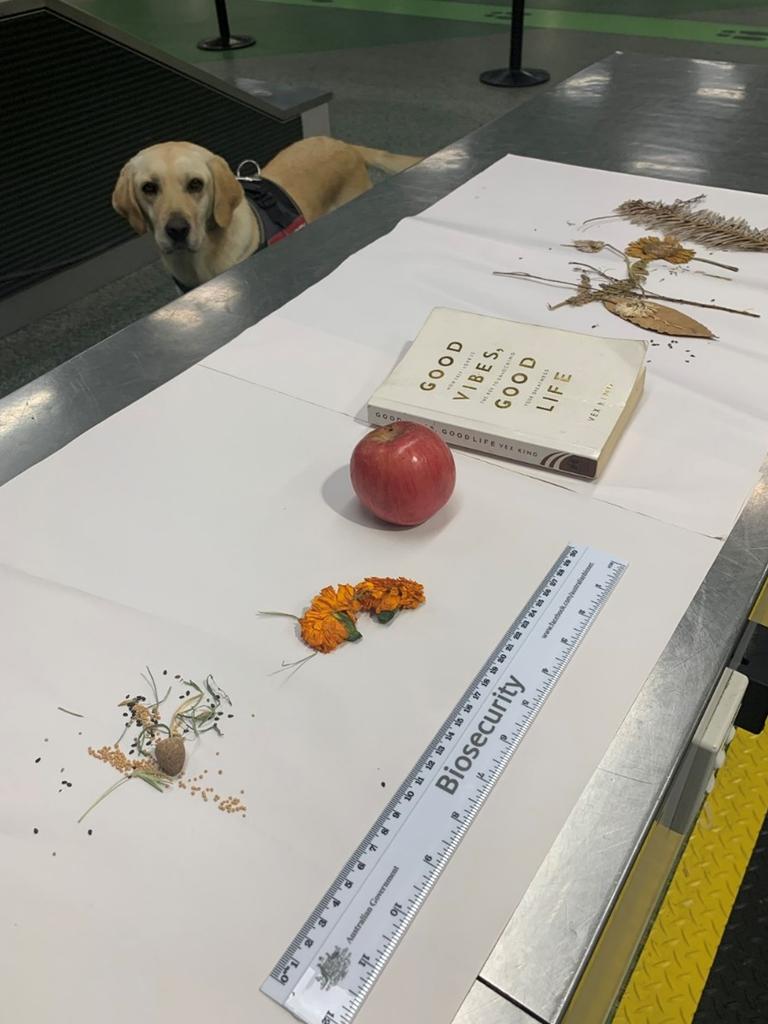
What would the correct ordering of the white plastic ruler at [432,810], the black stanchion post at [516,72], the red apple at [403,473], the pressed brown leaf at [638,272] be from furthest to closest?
the black stanchion post at [516,72], the pressed brown leaf at [638,272], the red apple at [403,473], the white plastic ruler at [432,810]

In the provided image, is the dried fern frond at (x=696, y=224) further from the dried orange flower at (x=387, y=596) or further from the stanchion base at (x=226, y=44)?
the stanchion base at (x=226, y=44)

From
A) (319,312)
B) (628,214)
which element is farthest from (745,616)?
(628,214)

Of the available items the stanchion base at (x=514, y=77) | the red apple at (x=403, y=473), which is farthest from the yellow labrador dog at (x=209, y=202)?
the stanchion base at (x=514, y=77)

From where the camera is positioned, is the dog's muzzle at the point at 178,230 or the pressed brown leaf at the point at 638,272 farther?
the dog's muzzle at the point at 178,230

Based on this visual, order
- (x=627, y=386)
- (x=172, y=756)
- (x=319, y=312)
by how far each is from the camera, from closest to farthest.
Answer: (x=172, y=756), (x=627, y=386), (x=319, y=312)

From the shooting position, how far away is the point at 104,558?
74cm

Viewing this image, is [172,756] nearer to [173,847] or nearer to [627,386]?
[173,847]

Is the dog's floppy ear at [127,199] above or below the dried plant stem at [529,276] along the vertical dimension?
below

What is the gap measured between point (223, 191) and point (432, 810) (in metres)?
1.35

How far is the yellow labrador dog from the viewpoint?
1.55 metres

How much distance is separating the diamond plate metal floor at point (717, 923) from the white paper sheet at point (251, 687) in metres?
0.55

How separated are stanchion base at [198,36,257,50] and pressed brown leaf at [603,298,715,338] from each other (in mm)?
4032

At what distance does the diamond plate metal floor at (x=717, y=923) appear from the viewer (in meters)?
0.96

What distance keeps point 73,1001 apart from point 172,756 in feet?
0.50
